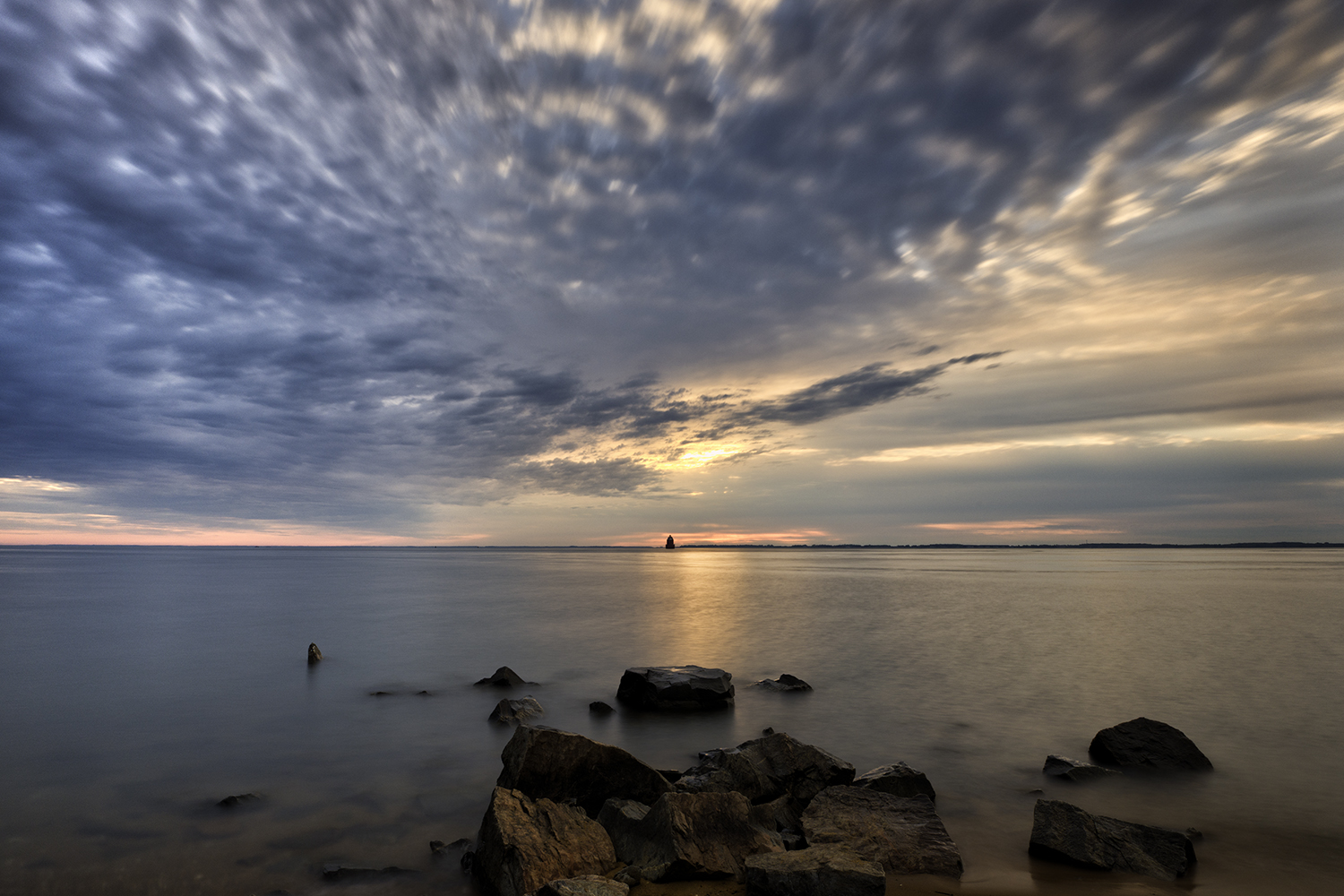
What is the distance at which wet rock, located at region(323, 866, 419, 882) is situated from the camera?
20.8 ft

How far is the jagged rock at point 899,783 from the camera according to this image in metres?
7.68

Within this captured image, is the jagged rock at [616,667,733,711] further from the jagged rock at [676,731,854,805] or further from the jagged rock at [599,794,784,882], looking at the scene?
the jagged rock at [599,794,784,882]

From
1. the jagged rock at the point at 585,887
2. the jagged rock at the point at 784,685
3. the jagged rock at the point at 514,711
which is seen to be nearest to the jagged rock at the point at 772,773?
the jagged rock at the point at 585,887

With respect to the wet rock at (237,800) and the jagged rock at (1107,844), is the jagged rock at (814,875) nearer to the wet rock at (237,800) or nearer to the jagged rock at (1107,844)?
the jagged rock at (1107,844)

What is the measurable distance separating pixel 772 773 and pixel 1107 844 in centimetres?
359

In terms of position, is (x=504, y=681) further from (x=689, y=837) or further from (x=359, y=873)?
(x=689, y=837)

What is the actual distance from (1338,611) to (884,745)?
34.9 meters

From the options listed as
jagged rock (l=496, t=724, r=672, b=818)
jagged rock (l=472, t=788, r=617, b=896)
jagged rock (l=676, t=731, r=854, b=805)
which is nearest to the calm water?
jagged rock (l=472, t=788, r=617, b=896)

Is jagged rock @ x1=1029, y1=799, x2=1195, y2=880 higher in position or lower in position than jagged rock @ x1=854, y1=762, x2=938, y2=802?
lower

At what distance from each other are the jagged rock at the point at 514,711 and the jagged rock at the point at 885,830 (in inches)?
278

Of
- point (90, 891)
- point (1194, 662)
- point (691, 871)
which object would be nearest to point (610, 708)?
point (691, 871)

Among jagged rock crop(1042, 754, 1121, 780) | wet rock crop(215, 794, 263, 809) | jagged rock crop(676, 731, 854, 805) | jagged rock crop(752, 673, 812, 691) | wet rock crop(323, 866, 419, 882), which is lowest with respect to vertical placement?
jagged rock crop(1042, 754, 1121, 780)

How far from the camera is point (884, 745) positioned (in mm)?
11008

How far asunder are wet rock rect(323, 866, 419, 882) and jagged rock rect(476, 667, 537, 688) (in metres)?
9.19
